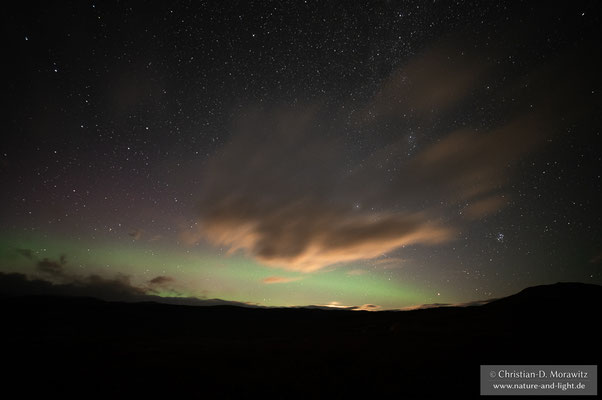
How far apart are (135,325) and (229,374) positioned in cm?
6994

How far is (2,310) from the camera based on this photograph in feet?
246

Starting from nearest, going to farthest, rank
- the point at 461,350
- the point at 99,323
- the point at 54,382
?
the point at 54,382 < the point at 461,350 < the point at 99,323

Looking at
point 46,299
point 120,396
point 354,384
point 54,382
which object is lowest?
point 46,299

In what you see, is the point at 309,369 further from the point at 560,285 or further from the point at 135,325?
the point at 560,285

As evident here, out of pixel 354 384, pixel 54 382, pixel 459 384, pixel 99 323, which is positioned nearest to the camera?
pixel 459 384

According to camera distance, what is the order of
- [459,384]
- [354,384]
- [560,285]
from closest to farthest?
[459,384] < [354,384] < [560,285]

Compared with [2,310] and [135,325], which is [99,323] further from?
[2,310]

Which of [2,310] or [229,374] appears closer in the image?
[229,374]

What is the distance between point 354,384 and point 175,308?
316 feet

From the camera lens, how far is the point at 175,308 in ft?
292

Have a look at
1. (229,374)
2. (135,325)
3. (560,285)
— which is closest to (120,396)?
(229,374)

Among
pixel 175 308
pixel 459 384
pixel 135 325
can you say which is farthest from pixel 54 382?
pixel 175 308

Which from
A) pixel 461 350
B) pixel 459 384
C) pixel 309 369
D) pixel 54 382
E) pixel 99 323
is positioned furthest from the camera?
pixel 99 323

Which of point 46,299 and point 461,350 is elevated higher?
point 461,350
